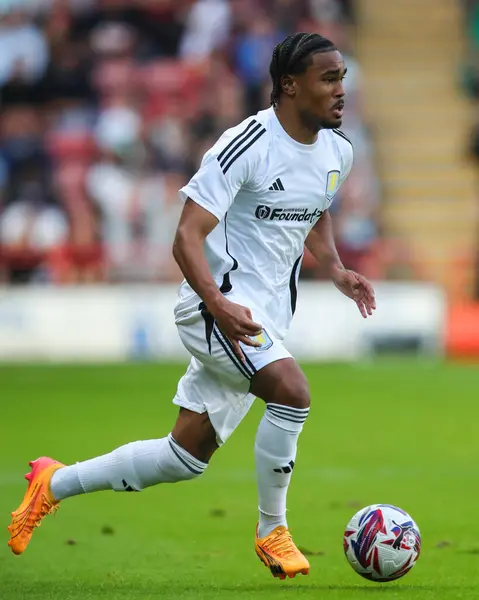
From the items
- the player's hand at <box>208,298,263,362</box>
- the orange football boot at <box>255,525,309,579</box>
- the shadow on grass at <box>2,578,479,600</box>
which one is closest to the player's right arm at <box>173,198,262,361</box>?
the player's hand at <box>208,298,263,362</box>

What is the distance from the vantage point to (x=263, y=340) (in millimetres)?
5711

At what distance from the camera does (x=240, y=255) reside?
5.89 metres

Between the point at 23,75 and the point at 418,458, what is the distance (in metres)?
13.8

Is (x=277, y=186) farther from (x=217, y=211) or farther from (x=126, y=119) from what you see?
(x=126, y=119)

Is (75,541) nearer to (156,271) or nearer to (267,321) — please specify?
(267,321)

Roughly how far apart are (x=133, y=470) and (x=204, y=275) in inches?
39.5

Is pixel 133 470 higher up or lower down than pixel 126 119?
higher up

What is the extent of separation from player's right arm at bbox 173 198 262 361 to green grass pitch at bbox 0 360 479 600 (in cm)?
105

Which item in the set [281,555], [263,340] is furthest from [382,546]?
[263,340]

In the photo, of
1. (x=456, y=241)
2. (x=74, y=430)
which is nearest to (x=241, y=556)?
(x=74, y=430)

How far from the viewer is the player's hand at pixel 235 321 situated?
541 cm

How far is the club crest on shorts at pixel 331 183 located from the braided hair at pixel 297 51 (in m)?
0.48

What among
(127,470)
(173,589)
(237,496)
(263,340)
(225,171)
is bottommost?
(237,496)

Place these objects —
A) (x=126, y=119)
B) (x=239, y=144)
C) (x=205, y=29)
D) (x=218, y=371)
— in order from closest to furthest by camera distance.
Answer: (x=239, y=144) < (x=218, y=371) < (x=126, y=119) < (x=205, y=29)
